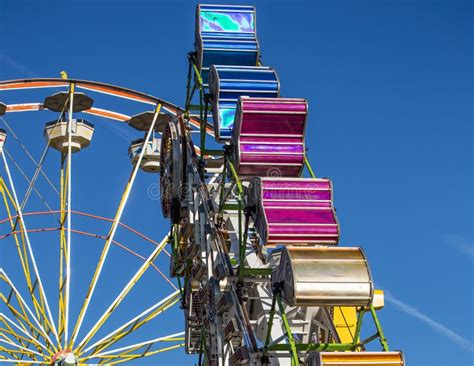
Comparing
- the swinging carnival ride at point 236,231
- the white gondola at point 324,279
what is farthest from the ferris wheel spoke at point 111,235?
the white gondola at point 324,279

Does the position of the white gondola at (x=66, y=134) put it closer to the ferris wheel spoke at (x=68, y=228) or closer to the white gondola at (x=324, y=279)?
the ferris wheel spoke at (x=68, y=228)

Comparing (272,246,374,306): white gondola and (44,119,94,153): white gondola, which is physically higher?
(44,119,94,153): white gondola

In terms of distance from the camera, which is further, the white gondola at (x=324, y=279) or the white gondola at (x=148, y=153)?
the white gondola at (x=148, y=153)

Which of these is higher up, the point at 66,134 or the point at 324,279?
the point at 66,134

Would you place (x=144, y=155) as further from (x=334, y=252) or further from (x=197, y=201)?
(x=334, y=252)

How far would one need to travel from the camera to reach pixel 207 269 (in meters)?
16.5

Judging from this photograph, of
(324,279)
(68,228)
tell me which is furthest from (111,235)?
(324,279)

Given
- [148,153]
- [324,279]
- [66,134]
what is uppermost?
[66,134]

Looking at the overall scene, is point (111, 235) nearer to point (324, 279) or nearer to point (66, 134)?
point (66, 134)

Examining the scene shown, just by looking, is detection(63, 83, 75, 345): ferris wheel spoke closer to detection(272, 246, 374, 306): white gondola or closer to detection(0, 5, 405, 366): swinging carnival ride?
detection(0, 5, 405, 366): swinging carnival ride

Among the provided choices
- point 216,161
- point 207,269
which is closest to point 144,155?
point 216,161

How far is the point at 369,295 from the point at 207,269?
13.8 ft

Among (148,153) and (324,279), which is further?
(148,153)

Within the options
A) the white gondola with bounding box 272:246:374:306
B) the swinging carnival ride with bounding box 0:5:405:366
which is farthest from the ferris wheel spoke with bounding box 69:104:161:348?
the white gondola with bounding box 272:246:374:306
